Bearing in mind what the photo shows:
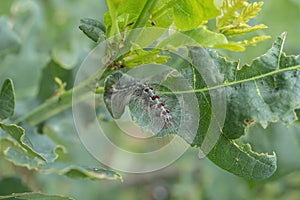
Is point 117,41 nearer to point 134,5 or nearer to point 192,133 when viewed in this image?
point 134,5

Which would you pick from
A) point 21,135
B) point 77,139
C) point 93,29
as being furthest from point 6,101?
point 77,139

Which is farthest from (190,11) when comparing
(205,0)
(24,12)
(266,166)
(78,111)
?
(24,12)

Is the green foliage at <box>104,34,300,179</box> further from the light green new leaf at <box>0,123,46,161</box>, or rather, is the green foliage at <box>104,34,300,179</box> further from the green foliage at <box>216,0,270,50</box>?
the light green new leaf at <box>0,123,46,161</box>

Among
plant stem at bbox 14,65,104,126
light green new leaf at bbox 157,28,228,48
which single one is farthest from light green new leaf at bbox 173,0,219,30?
plant stem at bbox 14,65,104,126

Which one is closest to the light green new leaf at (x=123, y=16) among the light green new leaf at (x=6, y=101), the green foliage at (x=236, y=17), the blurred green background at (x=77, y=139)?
the green foliage at (x=236, y=17)

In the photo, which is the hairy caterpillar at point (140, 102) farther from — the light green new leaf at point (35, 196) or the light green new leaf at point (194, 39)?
the light green new leaf at point (35, 196)

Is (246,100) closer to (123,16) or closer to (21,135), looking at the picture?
(123,16)

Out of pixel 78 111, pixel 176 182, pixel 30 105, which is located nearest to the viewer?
pixel 78 111
